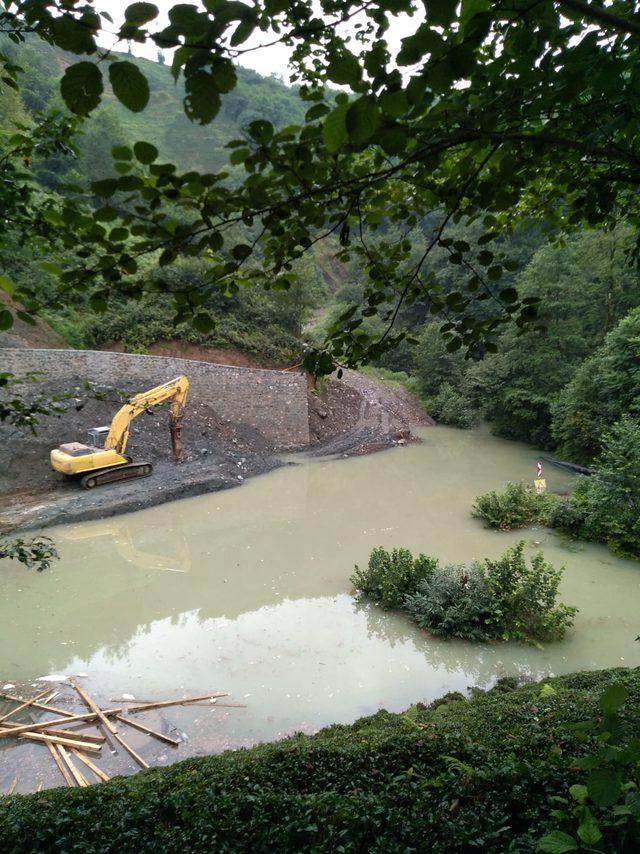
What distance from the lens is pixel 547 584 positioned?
25.8 feet

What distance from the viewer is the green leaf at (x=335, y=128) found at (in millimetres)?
1243

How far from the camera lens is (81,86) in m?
1.09

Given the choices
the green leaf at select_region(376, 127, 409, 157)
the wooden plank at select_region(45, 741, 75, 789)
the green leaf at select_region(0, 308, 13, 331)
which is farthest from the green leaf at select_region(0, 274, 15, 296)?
the wooden plank at select_region(45, 741, 75, 789)

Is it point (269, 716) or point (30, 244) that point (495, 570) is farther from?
point (30, 244)

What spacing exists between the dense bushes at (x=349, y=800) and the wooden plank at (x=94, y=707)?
2.39 meters

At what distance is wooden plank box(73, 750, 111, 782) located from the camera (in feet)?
16.5

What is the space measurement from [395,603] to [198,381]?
1122 cm

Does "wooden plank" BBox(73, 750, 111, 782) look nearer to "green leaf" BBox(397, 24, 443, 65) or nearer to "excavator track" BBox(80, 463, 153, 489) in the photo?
"green leaf" BBox(397, 24, 443, 65)

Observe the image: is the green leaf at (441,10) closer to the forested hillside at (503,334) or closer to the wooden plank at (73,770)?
the wooden plank at (73,770)

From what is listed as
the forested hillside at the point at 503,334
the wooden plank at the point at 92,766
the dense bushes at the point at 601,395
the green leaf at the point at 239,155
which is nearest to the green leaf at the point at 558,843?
the green leaf at the point at 239,155

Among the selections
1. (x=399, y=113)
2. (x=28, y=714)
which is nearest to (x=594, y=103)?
(x=399, y=113)

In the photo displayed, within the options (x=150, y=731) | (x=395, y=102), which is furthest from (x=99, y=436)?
(x=395, y=102)

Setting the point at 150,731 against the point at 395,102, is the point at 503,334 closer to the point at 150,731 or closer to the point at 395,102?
the point at 150,731

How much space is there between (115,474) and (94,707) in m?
8.10
